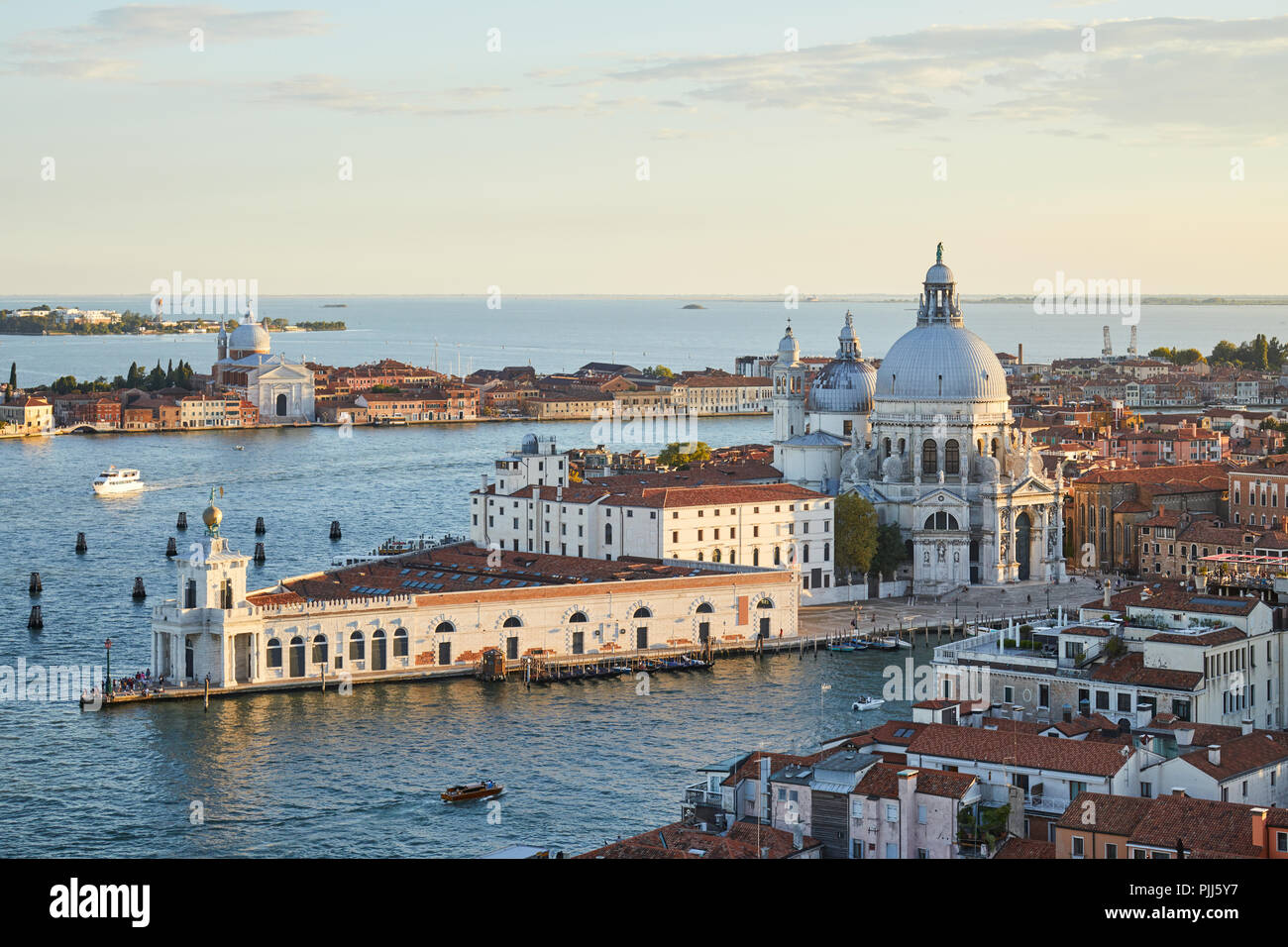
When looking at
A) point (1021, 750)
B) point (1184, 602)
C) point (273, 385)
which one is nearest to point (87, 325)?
point (273, 385)

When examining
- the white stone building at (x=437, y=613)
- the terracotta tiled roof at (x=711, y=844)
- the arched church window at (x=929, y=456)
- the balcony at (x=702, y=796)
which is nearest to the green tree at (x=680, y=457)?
the arched church window at (x=929, y=456)

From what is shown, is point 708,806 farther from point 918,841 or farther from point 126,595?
point 126,595

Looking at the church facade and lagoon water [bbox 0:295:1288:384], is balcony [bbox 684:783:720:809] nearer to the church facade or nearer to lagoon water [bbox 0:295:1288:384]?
the church facade

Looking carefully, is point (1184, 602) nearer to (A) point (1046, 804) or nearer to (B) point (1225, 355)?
(A) point (1046, 804)

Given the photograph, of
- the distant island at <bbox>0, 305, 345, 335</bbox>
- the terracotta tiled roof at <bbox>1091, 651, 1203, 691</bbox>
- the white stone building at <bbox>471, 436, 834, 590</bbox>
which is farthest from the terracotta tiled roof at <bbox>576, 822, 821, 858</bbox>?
the distant island at <bbox>0, 305, 345, 335</bbox>

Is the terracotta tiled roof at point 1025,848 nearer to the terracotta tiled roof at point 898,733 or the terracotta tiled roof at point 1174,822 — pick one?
the terracotta tiled roof at point 1174,822
